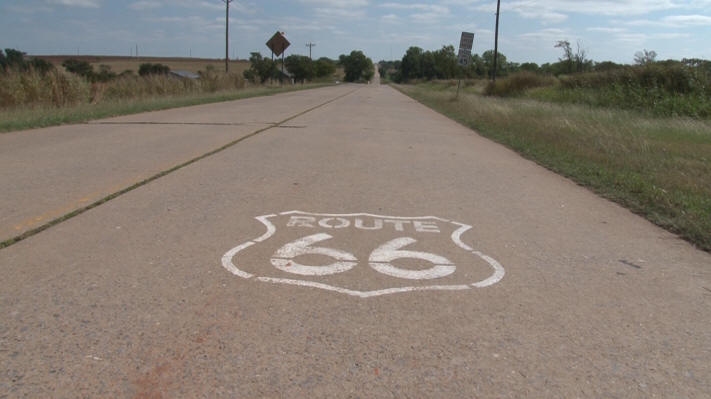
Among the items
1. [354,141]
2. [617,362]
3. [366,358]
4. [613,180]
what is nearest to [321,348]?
[366,358]

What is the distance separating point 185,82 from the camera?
35.5m

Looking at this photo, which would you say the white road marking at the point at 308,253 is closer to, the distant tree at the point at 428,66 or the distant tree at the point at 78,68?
the distant tree at the point at 78,68

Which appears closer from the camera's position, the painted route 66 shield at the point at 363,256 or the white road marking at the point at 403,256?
the painted route 66 shield at the point at 363,256

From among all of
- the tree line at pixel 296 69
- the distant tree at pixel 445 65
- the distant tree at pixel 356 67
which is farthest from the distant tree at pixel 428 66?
the distant tree at pixel 356 67

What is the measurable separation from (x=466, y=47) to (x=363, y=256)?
97.4 feet

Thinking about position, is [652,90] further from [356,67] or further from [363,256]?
[356,67]

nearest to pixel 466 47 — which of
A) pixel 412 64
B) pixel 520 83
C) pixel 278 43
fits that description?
pixel 520 83

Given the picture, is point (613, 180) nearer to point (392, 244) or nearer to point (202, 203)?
point (392, 244)

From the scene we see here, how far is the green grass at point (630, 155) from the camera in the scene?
6.95 m

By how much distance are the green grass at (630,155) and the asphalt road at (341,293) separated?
0.50 m

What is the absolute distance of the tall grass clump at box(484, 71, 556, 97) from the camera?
3827cm

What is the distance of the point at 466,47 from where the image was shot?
32.5 metres

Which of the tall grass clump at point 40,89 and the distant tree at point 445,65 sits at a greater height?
the distant tree at point 445,65

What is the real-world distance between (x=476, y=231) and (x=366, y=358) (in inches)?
112
